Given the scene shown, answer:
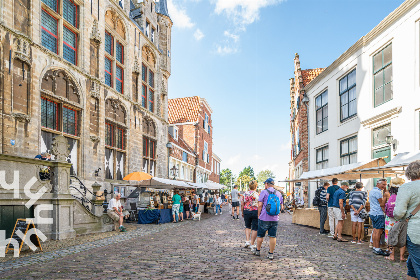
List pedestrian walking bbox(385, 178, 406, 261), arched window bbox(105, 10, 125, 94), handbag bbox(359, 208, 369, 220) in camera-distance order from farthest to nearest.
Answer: arched window bbox(105, 10, 125, 94), handbag bbox(359, 208, 369, 220), pedestrian walking bbox(385, 178, 406, 261)

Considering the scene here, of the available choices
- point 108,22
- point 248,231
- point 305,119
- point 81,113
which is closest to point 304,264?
point 248,231

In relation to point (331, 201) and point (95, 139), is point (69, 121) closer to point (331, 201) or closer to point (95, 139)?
point (95, 139)

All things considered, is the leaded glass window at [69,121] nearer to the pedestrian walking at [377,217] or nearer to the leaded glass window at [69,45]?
the leaded glass window at [69,45]

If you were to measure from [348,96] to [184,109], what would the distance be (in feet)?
89.2

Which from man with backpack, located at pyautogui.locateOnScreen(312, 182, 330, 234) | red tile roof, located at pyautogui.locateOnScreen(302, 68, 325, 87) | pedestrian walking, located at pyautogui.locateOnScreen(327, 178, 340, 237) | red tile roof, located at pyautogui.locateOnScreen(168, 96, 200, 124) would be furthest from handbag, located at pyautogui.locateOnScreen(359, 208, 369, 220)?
red tile roof, located at pyautogui.locateOnScreen(168, 96, 200, 124)

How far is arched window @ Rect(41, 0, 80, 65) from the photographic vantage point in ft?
44.4

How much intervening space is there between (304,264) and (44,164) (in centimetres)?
742

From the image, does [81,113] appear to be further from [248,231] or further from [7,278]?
[7,278]

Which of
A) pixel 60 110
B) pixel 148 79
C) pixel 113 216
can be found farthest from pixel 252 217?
pixel 148 79

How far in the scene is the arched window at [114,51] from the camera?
18438 millimetres

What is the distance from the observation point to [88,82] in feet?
52.1

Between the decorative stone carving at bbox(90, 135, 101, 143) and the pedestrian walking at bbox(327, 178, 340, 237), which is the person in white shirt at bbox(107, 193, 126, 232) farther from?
the pedestrian walking at bbox(327, 178, 340, 237)

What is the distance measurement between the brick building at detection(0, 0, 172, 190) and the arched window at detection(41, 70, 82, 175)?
37 mm

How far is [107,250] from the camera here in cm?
859
